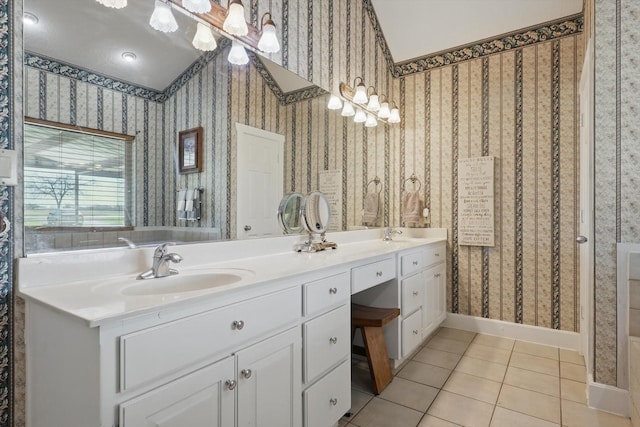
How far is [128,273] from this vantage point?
1.29 m

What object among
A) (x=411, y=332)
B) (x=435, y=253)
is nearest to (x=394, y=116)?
(x=435, y=253)

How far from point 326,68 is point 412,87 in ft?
3.79

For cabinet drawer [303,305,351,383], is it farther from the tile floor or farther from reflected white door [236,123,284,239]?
reflected white door [236,123,284,239]

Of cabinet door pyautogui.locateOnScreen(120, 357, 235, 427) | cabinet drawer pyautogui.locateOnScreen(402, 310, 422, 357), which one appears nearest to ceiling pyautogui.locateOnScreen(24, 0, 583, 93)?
cabinet door pyautogui.locateOnScreen(120, 357, 235, 427)

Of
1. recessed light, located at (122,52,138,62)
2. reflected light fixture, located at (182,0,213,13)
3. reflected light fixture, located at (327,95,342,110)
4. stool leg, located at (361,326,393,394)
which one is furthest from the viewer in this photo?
reflected light fixture, located at (327,95,342,110)

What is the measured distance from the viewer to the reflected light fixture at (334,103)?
255cm

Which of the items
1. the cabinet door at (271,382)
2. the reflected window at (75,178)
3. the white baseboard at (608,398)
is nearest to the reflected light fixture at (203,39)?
the reflected window at (75,178)

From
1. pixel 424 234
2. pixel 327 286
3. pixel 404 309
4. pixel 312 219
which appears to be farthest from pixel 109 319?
pixel 424 234

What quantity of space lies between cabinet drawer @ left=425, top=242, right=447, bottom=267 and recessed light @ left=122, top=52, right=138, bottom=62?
7.23ft

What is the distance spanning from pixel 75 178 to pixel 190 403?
2.84ft

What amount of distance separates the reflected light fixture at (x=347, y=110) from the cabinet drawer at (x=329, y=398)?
1.86m

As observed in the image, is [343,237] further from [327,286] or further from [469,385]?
[469,385]

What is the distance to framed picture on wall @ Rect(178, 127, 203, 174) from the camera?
1.53 m

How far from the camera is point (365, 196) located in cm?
296
